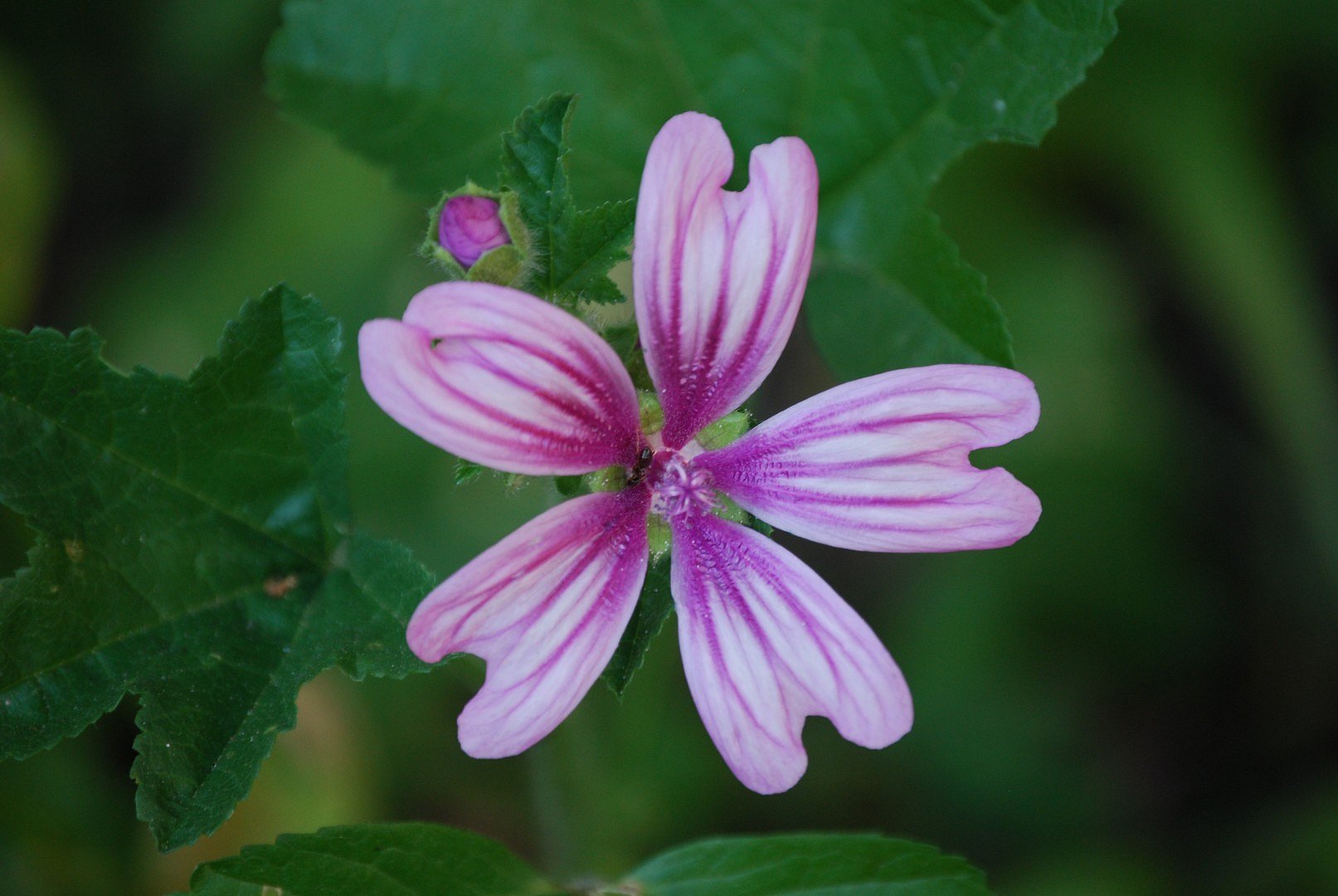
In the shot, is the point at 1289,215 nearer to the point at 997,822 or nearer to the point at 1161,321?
the point at 1161,321

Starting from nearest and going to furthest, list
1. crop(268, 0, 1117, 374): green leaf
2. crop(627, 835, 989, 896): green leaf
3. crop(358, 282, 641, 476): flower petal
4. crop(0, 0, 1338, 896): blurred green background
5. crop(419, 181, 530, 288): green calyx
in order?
1. crop(358, 282, 641, 476): flower petal
2. crop(419, 181, 530, 288): green calyx
3. crop(627, 835, 989, 896): green leaf
4. crop(268, 0, 1117, 374): green leaf
5. crop(0, 0, 1338, 896): blurred green background

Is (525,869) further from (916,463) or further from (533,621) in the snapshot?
(916,463)

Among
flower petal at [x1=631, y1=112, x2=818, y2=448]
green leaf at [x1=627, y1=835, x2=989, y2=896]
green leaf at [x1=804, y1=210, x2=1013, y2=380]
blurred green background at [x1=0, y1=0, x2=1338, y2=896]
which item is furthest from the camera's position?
blurred green background at [x1=0, y1=0, x2=1338, y2=896]

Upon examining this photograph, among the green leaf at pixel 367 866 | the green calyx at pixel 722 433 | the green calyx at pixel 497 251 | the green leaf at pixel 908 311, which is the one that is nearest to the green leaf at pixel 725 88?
the green leaf at pixel 908 311

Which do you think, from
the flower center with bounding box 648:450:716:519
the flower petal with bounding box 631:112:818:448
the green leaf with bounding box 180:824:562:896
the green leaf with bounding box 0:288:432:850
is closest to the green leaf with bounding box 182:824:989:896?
the green leaf with bounding box 180:824:562:896

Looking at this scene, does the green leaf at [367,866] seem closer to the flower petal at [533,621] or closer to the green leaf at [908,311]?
the flower petal at [533,621]

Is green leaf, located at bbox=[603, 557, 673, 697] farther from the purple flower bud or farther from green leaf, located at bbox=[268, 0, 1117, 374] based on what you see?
green leaf, located at bbox=[268, 0, 1117, 374]

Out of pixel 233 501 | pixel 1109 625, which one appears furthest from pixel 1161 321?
pixel 233 501
